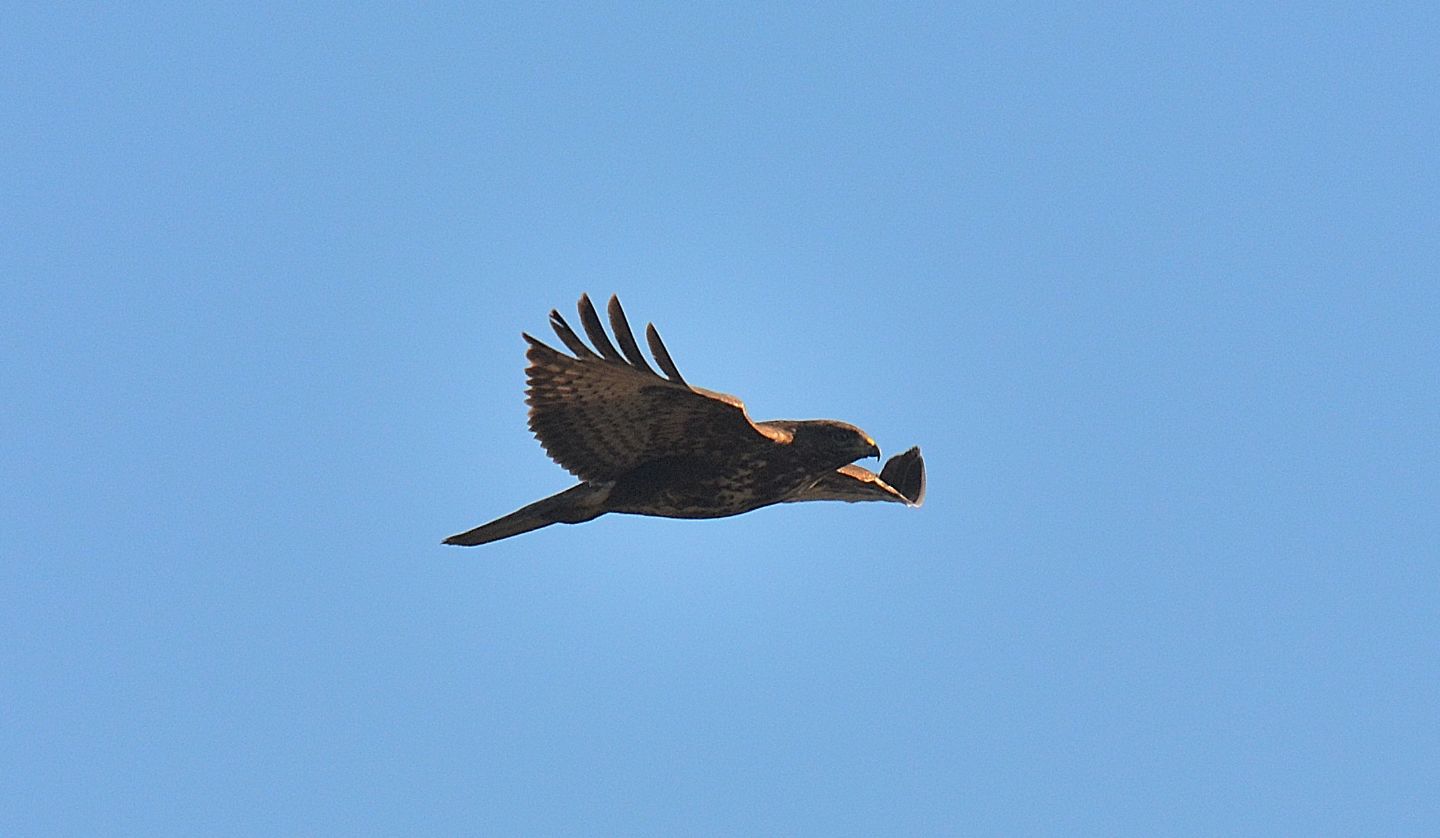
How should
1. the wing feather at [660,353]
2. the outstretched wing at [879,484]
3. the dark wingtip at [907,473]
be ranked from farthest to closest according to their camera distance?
the dark wingtip at [907,473]
the outstretched wing at [879,484]
the wing feather at [660,353]

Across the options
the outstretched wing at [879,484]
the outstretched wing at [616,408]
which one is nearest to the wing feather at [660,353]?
the outstretched wing at [616,408]

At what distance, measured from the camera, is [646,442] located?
11953 millimetres

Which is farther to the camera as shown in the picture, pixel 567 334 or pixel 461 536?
pixel 461 536

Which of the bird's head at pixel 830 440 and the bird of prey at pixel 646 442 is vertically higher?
the bird's head at pixel 830 440

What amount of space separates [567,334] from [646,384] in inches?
24.4

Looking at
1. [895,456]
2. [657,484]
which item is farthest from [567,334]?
[895,456]

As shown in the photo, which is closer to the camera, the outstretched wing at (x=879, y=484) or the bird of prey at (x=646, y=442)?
the bird of prey at (x=646, y=442)

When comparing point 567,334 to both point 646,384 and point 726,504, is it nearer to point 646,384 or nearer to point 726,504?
point 646,384

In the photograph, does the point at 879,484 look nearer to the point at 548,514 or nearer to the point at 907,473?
the point at 907,473

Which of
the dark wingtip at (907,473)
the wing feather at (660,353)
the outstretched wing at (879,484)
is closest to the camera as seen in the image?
the wing feather at (660,353)

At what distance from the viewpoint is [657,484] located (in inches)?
481

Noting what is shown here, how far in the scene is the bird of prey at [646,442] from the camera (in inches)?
440

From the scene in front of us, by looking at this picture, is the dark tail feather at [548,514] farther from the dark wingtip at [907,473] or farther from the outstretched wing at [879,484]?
the dark wingtip at [907,473]

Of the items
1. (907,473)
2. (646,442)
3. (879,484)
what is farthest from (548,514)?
(907,473)
